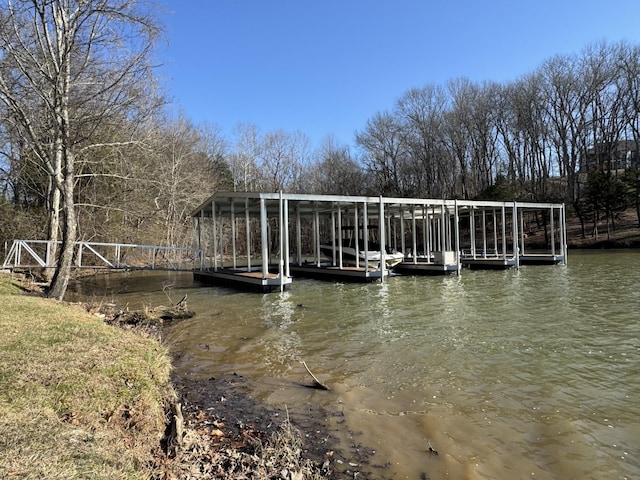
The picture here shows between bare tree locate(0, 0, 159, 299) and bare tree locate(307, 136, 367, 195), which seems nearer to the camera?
bare tree locate(0, 0, 159, 299)

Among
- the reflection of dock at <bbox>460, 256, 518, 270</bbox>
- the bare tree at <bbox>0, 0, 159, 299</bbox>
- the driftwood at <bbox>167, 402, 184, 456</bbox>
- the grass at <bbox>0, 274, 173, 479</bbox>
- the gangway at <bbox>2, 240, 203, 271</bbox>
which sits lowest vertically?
the driftwood at <bbox>167, 402, 184, 456</bbox>

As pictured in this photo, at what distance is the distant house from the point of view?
37156mm

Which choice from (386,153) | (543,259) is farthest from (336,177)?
(543,259)

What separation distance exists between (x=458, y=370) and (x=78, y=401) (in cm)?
432

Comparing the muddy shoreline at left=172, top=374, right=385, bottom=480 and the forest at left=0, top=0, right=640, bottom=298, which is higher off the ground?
the forest at left=0, top=0, right=640, bottom=298

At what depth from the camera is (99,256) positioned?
15.3 m

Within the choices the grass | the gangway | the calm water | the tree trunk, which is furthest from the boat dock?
the grass

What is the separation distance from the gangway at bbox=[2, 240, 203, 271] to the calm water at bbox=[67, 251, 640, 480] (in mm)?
5973

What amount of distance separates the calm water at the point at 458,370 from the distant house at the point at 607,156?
104 feet

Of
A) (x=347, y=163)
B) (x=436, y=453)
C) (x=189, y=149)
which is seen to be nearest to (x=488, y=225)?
(x=347, y=163)

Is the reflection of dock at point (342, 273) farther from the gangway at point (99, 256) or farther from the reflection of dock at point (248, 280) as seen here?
the gangway at point (99, 256)

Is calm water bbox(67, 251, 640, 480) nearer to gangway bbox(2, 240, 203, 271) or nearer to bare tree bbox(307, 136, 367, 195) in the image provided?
gangway bbox(2, 240, 203, 271)

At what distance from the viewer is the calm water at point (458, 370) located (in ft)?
11.5

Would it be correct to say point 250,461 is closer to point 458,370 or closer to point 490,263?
point 458,370
